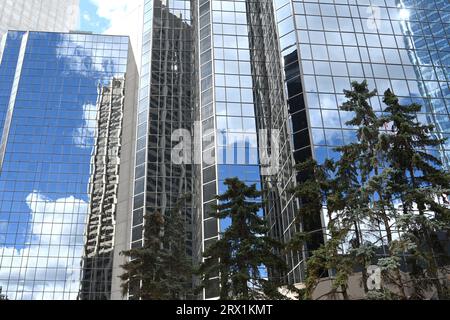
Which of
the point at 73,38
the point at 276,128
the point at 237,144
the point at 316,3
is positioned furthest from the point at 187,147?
the point at 73,38

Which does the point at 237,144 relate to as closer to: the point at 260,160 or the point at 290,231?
the point at 260,160

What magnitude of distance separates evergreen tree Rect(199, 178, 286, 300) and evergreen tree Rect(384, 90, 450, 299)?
20.7ft

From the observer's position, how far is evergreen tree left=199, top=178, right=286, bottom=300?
22.6 metres

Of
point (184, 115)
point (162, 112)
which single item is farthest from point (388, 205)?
point (184, 115)

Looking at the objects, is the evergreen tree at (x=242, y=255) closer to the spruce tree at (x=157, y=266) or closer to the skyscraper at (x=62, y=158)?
the spruce tree at (x=157, y=266)

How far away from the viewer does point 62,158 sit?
77188 millimetres

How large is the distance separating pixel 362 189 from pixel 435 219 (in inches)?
124

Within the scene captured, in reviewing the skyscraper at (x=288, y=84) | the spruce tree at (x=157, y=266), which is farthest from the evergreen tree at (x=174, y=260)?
the skyscraper at (x=288, y=84)

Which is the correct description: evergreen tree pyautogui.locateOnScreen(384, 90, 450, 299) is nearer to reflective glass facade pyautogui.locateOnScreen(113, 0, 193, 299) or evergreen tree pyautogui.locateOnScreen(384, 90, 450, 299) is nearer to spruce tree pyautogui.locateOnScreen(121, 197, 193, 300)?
spruce tree pyautogui.locateOnScreen(121, 197, 193, 300)

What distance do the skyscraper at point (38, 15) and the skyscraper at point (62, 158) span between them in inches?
903

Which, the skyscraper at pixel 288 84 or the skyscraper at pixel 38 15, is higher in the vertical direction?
the skyscraper at pixel 38 15

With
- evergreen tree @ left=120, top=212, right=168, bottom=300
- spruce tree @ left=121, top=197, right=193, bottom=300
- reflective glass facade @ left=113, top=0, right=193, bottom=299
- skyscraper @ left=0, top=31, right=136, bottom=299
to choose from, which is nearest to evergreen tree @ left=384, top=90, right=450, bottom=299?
spruce tree @ left=121, top=197, right=193, bottom=300

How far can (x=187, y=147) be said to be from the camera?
212ft

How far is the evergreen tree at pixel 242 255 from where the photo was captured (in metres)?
22.6
